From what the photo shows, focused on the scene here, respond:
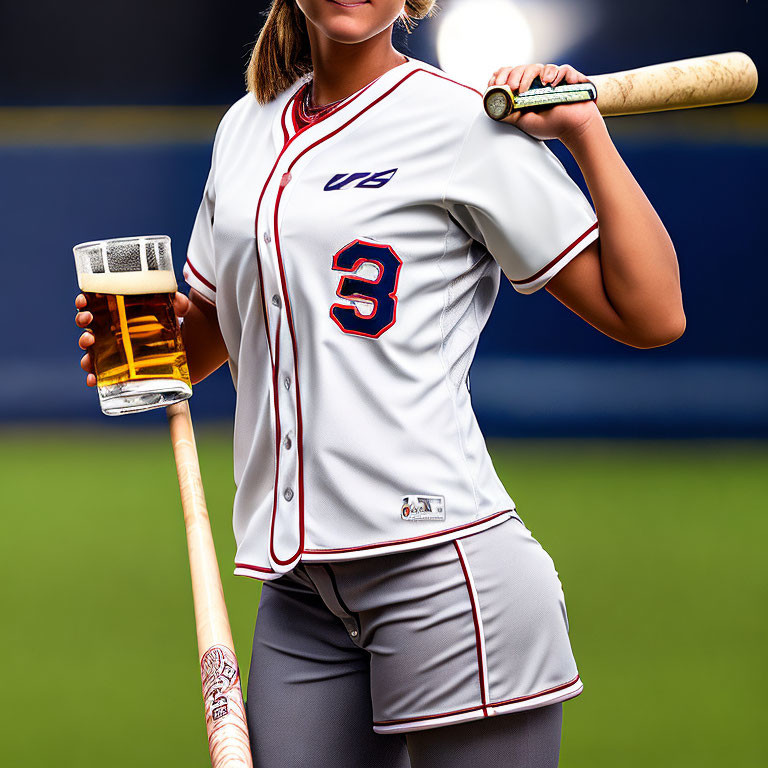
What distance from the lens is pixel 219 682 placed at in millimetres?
899

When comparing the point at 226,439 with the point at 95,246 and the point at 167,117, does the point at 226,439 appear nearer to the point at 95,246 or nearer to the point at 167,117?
the point at 167,117

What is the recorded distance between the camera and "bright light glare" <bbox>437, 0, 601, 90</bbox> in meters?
5.12

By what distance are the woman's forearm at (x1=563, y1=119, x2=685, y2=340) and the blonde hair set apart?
0.34 m

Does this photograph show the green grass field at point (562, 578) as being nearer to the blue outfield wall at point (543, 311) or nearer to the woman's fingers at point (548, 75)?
the blue outfield wall at point (543, 311)

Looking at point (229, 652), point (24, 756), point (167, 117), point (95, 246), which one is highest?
point (167, 117)

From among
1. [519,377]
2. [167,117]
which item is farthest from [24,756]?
[167,117]

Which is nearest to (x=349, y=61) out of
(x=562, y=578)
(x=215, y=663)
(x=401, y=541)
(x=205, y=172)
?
(x=401, y=541)

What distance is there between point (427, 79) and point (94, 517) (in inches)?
123

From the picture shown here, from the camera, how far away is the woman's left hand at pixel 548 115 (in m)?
0.90

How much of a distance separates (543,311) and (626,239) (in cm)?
429

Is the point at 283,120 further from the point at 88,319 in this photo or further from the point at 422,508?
the point at 422,508

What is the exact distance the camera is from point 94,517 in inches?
149

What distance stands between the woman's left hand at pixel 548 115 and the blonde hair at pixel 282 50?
269 millimetres

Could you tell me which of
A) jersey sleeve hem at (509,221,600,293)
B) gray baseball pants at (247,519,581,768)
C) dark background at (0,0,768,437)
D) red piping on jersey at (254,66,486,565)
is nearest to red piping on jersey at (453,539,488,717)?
gray baseball pants at (247,519,581,768)
